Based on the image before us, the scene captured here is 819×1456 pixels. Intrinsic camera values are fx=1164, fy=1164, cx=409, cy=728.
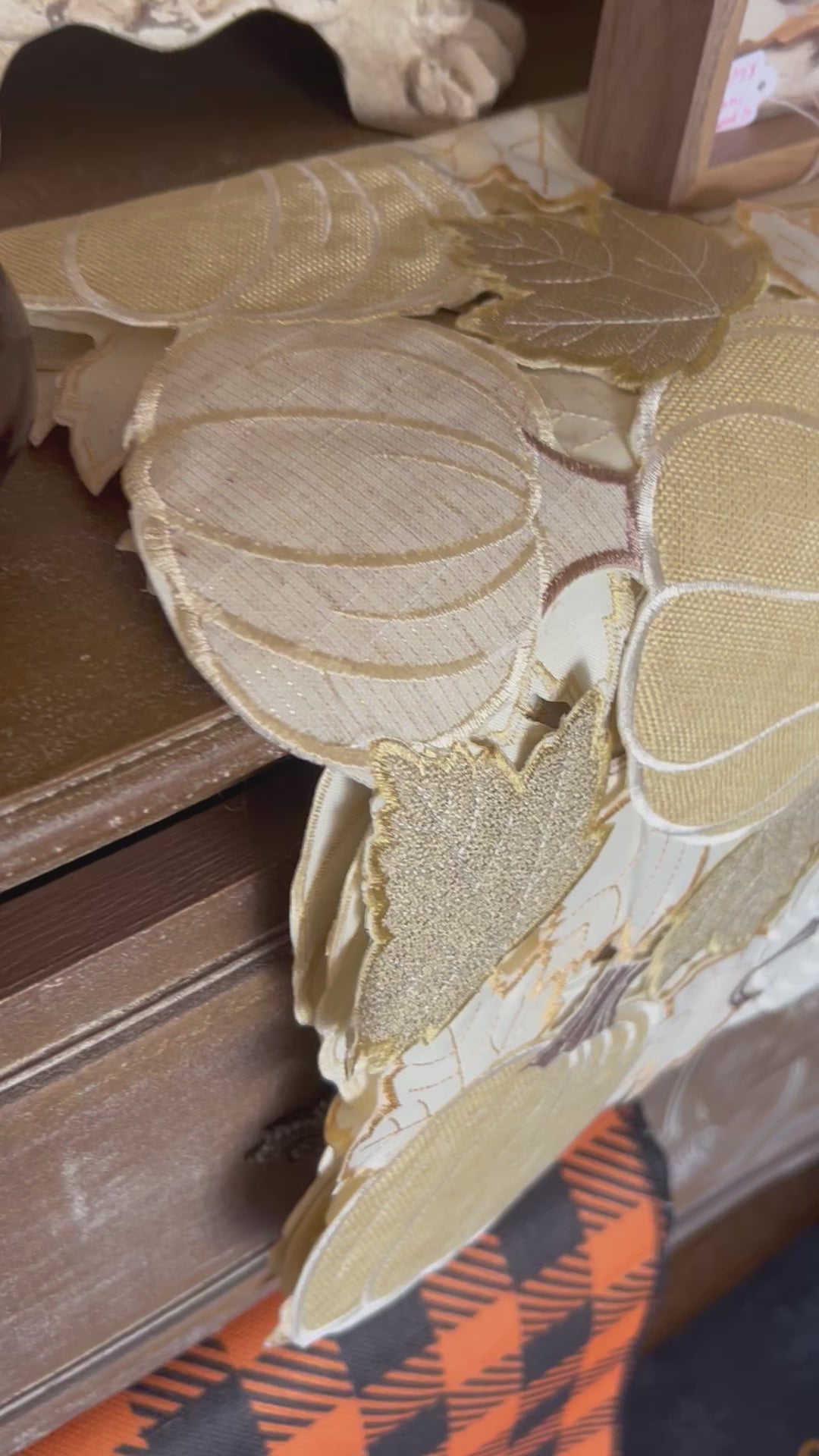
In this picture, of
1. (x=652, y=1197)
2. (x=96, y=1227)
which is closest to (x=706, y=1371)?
(x=652, y=1197)

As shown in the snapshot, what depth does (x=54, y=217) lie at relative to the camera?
432 mm

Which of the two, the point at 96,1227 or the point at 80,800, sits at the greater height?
the point at 80,800

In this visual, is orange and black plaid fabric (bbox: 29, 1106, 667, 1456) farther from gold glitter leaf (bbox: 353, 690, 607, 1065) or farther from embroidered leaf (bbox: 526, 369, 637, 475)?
embroidered leaf (bbox: 526, 369, 637, 475)

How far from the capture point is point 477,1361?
2.08ft

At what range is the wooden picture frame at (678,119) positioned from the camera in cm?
44

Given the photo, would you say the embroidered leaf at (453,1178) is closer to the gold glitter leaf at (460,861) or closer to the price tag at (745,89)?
the gold glitter leaf at (460,861)

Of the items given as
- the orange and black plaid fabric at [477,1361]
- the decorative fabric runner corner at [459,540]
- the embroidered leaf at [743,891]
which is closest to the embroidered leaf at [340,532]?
the decorative fabric runner corner at [459,540]

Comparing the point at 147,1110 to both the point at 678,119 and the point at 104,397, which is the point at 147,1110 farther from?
the point at 678,119

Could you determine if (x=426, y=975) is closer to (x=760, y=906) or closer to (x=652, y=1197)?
(x=760, y=906)

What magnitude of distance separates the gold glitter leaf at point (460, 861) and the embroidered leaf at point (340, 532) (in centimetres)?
2

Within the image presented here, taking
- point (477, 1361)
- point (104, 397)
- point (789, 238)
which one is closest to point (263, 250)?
→ point (104, 397)

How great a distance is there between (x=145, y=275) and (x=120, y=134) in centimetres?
17

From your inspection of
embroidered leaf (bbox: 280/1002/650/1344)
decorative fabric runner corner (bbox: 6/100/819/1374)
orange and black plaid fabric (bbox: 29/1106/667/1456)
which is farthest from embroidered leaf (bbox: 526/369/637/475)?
orange and black plaid fabric (bbox: 29/1106/667/1456)

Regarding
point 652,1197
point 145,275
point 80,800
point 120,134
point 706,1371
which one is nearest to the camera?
point 80,800
